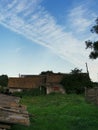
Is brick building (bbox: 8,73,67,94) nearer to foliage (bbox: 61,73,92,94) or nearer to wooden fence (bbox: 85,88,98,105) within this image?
foliage (bbox: 61,73,92,94)

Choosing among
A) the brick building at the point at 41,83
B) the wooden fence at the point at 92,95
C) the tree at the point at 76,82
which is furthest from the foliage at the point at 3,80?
the wooden fence at the point at 92,95

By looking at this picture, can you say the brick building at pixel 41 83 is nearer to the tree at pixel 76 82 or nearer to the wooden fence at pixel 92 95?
the tree at pixel 76 82

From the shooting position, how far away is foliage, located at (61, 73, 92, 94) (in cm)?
Result: 7281

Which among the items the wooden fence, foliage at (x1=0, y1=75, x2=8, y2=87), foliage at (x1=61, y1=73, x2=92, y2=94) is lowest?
the wooden fence

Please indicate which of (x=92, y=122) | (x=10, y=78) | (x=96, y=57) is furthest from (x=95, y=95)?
(x=10, y=78)

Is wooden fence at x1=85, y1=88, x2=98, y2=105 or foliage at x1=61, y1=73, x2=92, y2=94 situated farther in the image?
foliage at x1=61, y1=73, x2=92, y2=94

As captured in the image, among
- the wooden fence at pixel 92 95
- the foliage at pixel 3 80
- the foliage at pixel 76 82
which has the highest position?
the foliage at pixel 3 80

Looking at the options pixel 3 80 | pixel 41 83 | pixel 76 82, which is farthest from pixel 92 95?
pixel 3 80

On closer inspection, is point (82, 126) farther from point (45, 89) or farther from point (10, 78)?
point (10, 78)

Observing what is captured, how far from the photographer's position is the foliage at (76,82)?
72812 mm

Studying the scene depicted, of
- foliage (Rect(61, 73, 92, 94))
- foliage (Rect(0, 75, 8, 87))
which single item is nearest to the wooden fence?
foliage (Rect(61, 73, 92, 94))

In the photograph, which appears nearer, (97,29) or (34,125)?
(34,125)

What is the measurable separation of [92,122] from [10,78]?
73094mm

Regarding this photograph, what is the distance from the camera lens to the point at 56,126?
15758mm
